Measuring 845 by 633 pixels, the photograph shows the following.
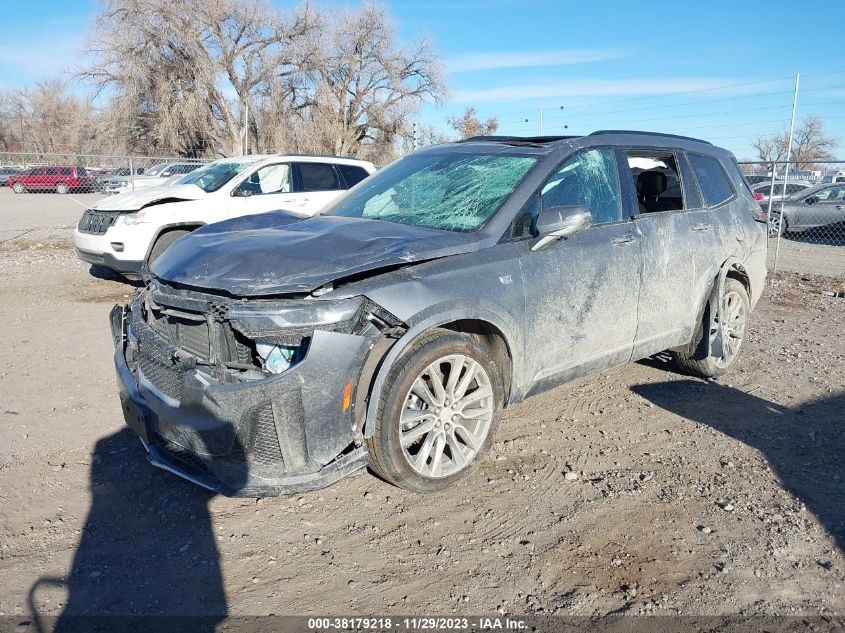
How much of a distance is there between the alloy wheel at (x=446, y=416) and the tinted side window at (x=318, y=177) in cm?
711

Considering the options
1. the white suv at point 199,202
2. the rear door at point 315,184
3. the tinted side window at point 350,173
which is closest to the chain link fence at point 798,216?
the white suv at point 199,202

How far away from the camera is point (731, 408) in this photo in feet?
16.2

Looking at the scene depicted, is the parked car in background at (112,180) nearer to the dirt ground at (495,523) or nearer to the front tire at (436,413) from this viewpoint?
the dirt ground at (495,523)

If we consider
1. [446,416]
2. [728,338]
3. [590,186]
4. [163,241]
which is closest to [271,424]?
[446,416]

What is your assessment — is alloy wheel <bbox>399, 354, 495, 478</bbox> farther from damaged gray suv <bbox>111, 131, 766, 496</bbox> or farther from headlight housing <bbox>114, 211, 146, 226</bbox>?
headlight housing <bbox>114, 211, 146, 226</bbox>

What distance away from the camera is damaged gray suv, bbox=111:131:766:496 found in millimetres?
3049

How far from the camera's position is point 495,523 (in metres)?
3.37

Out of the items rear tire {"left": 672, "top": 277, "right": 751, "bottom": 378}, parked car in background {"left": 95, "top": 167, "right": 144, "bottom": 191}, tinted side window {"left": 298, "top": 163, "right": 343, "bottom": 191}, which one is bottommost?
rear tire {"left": 672, "top": 277, "right": 751, "bottom": 378}

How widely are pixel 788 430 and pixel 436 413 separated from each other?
8.68 ft

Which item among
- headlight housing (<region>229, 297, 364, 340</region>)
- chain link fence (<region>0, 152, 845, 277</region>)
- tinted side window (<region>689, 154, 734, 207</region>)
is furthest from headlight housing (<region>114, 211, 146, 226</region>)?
tinted side window (<region>689, 154, 734, 207</region>)

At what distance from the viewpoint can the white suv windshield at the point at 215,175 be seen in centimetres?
955

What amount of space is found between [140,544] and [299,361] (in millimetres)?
1172

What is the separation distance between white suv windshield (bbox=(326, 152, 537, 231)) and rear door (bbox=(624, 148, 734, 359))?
1067 mm

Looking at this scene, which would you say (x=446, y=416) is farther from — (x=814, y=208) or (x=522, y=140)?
(x=814, y=208)
